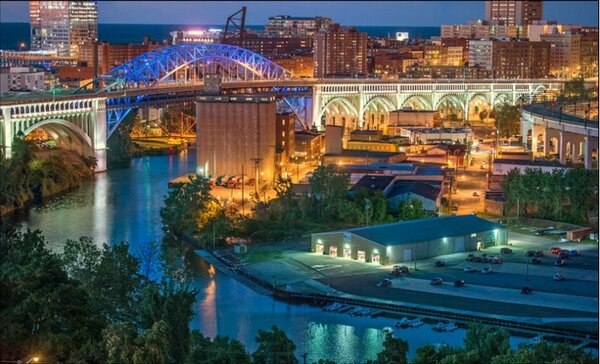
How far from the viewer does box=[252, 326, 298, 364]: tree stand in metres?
7.79

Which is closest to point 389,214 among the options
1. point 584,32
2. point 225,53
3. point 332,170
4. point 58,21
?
point 332,170

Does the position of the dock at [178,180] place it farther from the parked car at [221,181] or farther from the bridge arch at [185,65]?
the bridge arch at [185,65]

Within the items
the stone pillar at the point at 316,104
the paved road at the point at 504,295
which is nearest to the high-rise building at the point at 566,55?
the stone pillar at the point at 316,104

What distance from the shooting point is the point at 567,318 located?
Answer: 10.1m

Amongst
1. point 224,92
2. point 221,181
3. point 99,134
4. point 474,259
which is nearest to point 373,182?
point 221,181

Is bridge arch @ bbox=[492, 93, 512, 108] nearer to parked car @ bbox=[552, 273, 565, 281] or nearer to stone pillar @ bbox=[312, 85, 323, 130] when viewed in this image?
stone pillar @ bbox=[312, 85, 323, 130]

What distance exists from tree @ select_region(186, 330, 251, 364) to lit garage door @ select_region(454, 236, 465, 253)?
5.24m

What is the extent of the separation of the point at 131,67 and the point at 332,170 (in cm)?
1016

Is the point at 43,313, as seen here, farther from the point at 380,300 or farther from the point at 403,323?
the point at 380,300

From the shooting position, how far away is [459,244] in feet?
41.7

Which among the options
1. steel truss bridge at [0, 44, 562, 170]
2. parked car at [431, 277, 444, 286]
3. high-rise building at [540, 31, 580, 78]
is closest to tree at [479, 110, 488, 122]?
steel truss bridge at [0, 44, 562, 170]

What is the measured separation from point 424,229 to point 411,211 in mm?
1600

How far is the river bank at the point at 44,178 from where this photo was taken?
15.9 m

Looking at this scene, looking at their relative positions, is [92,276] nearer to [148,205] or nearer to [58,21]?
[148,205]
